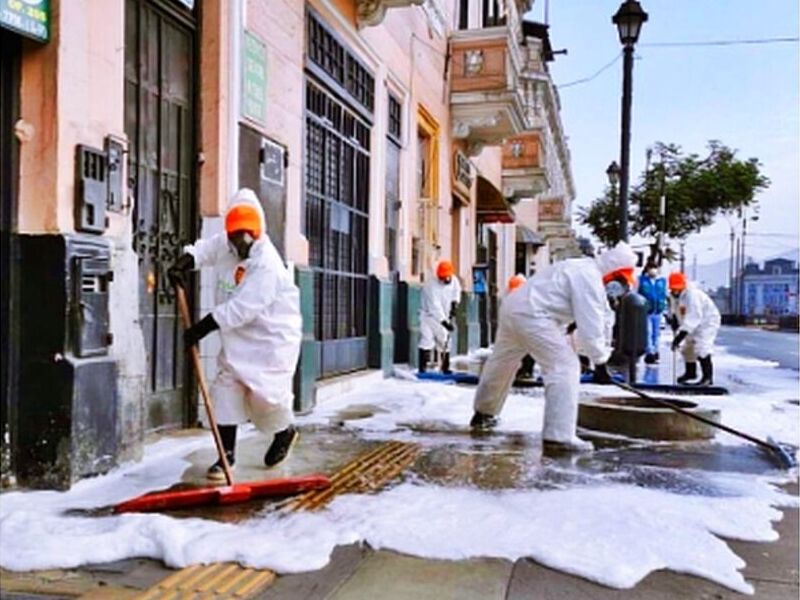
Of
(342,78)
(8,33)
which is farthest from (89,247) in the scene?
(342,78)

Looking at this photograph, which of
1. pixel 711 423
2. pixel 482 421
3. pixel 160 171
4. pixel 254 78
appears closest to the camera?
pixel 160 171

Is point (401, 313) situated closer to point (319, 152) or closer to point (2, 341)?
point (319, 152)

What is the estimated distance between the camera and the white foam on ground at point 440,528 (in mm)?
3322

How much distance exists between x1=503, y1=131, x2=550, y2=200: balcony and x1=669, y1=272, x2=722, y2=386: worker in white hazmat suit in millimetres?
11031

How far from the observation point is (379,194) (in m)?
10.7

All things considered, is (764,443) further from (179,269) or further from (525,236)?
(525,236)

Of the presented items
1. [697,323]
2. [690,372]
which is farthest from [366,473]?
[690,372]

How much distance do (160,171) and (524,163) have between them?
17.4m

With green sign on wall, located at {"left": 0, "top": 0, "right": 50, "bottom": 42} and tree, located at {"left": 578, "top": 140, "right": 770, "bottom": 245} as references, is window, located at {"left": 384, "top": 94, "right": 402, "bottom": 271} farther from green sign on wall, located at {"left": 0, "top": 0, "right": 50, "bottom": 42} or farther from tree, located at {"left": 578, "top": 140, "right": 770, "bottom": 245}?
tree, located at {"left": 578, "top": 140, "right": 770, "bottom": 245}

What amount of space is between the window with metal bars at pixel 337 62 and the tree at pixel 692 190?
60.2ft

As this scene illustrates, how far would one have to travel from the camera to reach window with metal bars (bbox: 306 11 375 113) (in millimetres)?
8329

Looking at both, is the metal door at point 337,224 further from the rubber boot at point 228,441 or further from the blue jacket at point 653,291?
the blue jacket at point 653,291

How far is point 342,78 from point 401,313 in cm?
372

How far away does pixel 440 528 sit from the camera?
12.5ft
